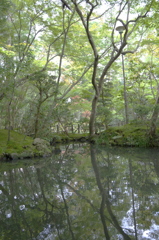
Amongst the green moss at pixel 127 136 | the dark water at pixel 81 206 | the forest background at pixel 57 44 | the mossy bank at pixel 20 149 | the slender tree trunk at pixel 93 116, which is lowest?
the dark water at pixel 81 206

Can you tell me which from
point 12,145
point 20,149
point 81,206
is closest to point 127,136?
point 20,149

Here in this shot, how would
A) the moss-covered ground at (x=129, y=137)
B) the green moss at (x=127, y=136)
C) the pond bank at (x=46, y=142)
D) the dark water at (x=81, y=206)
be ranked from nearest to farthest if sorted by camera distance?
the dark water at (x=81, y=206) → the pond bank at (x=46, y=142) → the moss-covered ground at (x=129, y=137) → the green moss at (x=127, y=136)

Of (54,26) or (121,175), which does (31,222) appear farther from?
(54,26)

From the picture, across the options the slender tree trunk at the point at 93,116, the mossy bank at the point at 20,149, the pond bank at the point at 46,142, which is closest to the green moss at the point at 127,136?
the pond bank at the point at 46,142

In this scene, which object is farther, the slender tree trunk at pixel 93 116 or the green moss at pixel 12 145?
the slender tree trunk at pixel 93 116

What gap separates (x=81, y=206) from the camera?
2.32m

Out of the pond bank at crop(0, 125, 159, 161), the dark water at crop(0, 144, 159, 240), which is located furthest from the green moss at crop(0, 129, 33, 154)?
the dark water at crop(0, 144, 159, 240)

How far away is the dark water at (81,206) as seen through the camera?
1.76 m

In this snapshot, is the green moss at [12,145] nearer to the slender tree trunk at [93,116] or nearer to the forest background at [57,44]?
the forest background at [57,44]

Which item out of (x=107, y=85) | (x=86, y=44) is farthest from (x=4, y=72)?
(x=107, y=85)

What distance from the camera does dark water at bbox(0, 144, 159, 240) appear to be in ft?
5.79

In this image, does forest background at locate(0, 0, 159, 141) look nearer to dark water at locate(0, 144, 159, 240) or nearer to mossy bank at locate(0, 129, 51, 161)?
mossy bank at locate(0, 129, 51, 161)

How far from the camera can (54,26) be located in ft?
30.4

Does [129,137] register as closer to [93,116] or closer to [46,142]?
[93,116]
